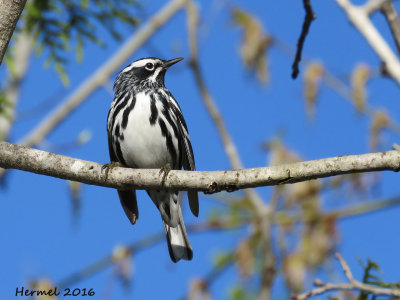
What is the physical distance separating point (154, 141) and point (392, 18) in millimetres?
2299

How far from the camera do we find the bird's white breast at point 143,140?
18.5ft

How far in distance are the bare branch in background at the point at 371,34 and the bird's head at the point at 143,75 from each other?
2196 mm

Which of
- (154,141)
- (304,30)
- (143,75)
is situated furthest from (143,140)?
(304,30)

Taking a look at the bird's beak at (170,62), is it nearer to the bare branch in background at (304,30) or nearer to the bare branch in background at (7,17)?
the bare branch in background at (304,30)

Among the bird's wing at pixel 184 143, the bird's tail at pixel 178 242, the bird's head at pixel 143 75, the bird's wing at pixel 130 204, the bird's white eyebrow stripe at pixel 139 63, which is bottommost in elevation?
the bird's tail at pixel 178 242

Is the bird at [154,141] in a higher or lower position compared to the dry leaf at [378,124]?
higher

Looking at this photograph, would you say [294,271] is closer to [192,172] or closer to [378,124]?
[378,124]

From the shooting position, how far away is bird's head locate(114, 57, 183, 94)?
6.26 meters

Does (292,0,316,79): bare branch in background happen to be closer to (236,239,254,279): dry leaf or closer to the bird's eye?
(236,239,254,279): dry leaf

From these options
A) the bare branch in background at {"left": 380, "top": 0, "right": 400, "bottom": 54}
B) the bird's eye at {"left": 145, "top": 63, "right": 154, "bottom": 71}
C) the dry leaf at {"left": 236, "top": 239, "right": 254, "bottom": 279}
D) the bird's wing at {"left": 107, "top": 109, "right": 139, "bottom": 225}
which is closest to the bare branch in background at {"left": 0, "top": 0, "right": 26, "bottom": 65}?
the bird's wing at {"left": 107, "top": 109, "right": 139, "bottom": 225}

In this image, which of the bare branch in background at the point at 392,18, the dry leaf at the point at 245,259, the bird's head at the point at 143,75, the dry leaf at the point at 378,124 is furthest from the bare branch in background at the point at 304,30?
the dry leaf at the point at 245,259

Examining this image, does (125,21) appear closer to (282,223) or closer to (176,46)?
(176,46)

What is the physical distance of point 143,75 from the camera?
644 centimetres

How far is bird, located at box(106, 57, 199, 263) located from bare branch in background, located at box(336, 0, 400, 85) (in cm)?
192
